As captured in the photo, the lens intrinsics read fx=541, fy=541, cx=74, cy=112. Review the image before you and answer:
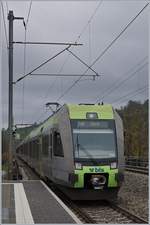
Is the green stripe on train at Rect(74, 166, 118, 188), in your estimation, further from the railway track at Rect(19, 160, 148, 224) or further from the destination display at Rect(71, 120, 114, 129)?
the destination display at Rect(71, 120, 114, 129)

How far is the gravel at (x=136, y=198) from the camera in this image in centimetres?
1507

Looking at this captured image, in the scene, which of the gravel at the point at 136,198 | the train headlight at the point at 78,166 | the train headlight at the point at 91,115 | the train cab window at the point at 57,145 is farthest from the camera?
the train headlight at the point at 91,115

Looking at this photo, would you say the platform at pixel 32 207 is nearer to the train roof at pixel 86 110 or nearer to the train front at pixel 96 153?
the train front at pixel 96 153

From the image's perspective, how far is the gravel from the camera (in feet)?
49.4

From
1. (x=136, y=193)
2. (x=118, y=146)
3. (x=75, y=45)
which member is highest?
(x=75, y=45)

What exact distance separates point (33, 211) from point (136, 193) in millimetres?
9271

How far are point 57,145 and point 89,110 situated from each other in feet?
4.93

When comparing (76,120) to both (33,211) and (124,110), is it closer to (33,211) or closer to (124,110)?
(33,211)

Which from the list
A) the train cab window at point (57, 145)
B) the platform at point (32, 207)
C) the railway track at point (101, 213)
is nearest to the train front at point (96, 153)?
the railway track at point (101, 213)

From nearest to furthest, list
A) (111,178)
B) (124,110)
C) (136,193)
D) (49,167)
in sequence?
(111,178) → (49,167) → (136,193) → (124,110)

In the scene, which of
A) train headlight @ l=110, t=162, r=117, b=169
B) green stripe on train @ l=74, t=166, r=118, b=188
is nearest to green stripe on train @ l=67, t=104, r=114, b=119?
train headlight @ l=110, t=162, r=117, b=169

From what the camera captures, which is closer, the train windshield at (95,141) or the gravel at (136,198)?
the gravel at (136,198)

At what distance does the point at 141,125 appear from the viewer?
205 ft

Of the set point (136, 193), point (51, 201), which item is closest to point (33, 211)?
point (51, 201)
